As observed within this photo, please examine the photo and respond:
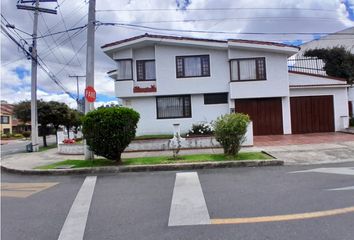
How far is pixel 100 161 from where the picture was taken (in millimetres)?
13016

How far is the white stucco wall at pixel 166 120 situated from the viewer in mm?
22047

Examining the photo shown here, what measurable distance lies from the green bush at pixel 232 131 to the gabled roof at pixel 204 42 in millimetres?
9960

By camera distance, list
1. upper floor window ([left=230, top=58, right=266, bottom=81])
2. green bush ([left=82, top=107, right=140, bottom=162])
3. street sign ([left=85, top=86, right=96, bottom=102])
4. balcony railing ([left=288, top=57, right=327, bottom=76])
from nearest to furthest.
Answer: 1. green bush ([left=82, top=107, right=140, bottom=162])
2. street sign ([left=85, top=86, right=96, bottom=102])
3. upper floor window ([left=230, top=58, right=266, bottom=81])
4. balcony railing ([left=288, top=57, right=327, bottom=76])

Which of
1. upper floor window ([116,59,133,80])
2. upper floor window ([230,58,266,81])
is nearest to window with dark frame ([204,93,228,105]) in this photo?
upper floor window ([230,58,266,81])

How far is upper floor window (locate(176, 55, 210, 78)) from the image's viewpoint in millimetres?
22141

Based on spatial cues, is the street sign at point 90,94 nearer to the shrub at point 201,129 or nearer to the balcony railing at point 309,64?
the shrub at point 201,129

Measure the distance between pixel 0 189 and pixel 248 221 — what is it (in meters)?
7.36

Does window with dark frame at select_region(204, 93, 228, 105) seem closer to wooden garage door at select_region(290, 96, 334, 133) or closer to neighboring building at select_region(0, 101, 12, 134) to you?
wooden garage door at select_region(290, 96, 334, 133)

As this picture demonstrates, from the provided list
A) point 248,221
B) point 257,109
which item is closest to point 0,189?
point 248,221

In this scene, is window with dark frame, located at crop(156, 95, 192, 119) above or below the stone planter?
above

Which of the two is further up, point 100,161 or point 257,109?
point 257,109

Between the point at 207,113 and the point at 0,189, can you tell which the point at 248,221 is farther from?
the point at 207,113

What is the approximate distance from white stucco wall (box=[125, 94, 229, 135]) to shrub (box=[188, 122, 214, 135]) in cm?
142

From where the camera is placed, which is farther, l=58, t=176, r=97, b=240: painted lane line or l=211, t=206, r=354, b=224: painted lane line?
l=211, t=206, r=354, b=224: painted lane line
